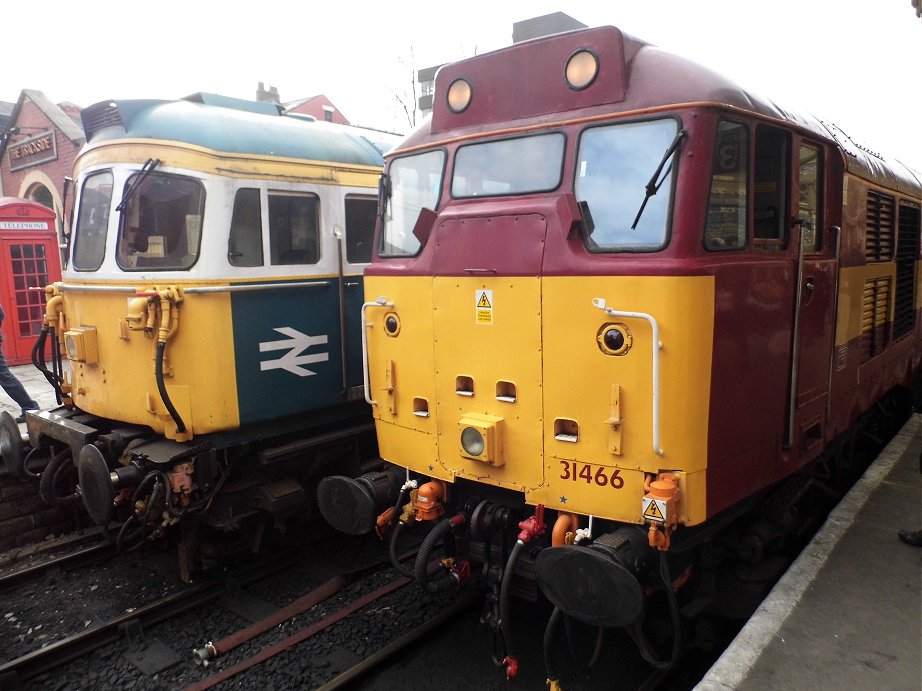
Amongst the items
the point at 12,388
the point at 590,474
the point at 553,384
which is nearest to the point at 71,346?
the point at 12,388

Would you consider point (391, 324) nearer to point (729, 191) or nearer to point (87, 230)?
point (729, 191)

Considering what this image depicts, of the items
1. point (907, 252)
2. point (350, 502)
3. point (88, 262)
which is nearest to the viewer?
point (350, 502)

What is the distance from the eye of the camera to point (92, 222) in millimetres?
5566

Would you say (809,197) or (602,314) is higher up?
(809,197)

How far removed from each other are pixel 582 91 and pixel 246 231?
2.87m

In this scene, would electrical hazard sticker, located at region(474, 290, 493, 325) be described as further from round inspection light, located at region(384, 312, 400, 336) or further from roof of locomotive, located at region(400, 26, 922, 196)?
roof of locomotive, located at region(400, 26, 922, 196)

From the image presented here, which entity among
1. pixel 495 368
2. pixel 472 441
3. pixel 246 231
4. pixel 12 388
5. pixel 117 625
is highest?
pixel 246 231

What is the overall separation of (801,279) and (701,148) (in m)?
1.13

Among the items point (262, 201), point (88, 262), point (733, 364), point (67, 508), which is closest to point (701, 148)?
point (733, 364)

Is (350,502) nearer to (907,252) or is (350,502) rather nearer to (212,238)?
(212,238)

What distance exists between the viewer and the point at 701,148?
3250 mm

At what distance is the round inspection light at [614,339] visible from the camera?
10.9ft

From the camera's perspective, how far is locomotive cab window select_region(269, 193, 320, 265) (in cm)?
555

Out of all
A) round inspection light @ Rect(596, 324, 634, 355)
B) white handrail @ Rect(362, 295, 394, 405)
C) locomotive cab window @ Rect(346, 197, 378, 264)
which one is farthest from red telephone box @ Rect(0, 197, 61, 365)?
round inspection light @ Rect(596, 324, 634, 355)
